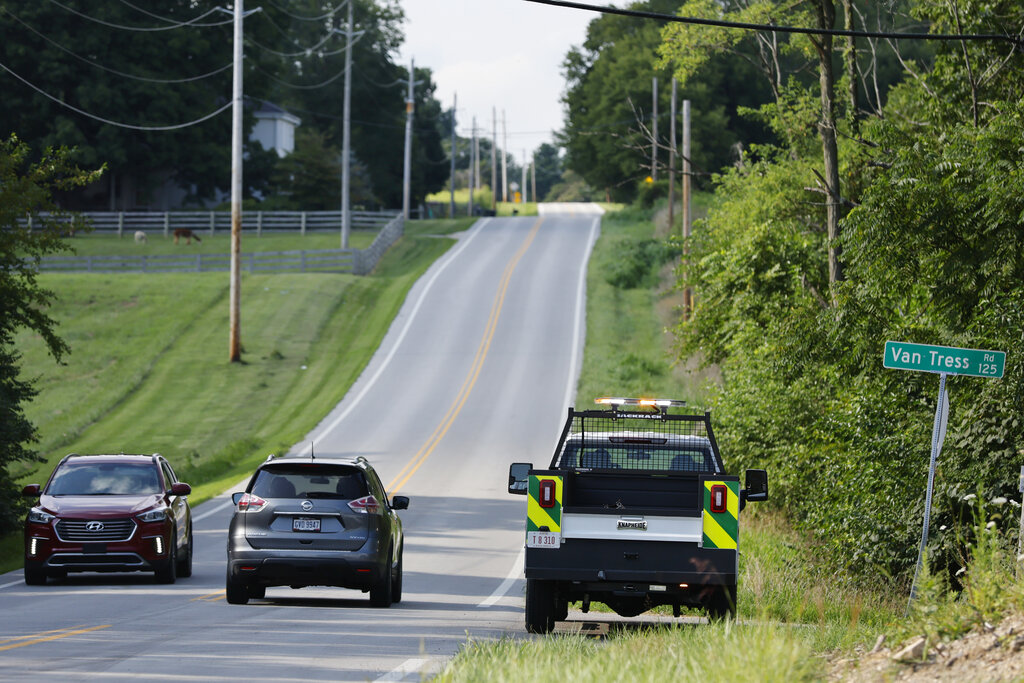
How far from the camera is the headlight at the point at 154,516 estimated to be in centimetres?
1812

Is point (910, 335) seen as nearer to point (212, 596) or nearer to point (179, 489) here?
point (212, 596)

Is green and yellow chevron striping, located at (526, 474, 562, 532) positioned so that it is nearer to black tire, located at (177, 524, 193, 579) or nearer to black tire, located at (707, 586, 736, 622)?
black tire, located at (707, 586, 736, 622)

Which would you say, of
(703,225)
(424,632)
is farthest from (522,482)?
(703,225)

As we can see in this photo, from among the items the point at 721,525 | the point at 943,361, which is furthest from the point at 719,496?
the point at 943,361

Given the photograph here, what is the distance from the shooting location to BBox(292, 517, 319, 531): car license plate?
50.3 ft

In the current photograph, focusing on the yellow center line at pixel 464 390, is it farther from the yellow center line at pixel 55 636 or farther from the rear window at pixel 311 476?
the yellow center line at pixel 55 636

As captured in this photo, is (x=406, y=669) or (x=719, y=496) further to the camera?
(x=719, y=496)

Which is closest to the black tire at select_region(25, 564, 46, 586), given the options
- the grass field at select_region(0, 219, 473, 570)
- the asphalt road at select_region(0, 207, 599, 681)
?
the asphalt road at select_region(0, 207, 599, 681)

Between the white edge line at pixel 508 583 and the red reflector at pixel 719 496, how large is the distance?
3.36 metres

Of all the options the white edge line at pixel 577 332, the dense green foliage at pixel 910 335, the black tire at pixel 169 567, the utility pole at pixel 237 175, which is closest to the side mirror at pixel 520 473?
the dense green foliage at pixel 910 335

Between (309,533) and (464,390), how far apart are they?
97.8 feet

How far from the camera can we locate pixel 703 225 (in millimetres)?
39156

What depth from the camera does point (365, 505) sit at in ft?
51.0

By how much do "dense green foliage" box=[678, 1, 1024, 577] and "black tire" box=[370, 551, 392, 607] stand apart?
234 inches
